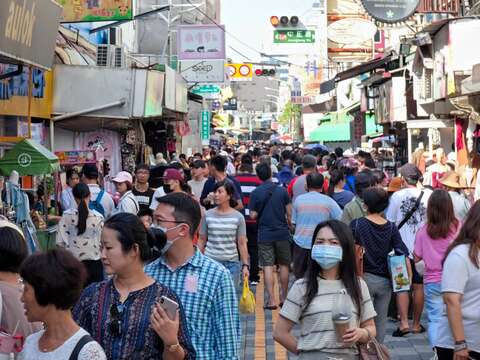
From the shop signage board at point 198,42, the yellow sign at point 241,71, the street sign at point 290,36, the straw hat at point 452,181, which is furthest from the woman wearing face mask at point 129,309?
the yellow sign at point 241,71

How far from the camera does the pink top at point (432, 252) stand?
6852 mm

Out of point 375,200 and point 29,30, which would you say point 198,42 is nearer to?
point 29,30

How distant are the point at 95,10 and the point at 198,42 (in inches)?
491

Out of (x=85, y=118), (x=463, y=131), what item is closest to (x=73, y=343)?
(x=85, y=118)

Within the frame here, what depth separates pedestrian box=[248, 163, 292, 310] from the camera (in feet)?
34.6

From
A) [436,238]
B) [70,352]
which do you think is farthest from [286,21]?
[70,352]

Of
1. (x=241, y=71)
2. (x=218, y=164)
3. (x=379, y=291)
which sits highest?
(x=241, y=71)

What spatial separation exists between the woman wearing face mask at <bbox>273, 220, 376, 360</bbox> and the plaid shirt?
25 centimetres

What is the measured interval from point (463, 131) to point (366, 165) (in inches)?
146

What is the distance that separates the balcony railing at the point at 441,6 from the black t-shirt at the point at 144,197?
997 centimetres

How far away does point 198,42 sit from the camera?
26.3m

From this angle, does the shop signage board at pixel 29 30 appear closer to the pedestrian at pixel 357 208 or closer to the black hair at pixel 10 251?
the pedestrian at pixel 357 208

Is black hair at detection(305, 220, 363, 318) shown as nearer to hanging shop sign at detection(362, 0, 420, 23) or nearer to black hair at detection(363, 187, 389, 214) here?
black hair at detection(363, 187, 389, 214)

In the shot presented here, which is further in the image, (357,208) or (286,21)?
(286,21)
